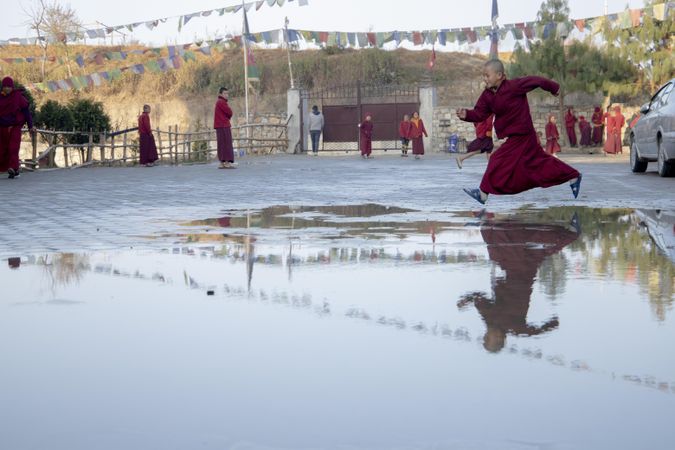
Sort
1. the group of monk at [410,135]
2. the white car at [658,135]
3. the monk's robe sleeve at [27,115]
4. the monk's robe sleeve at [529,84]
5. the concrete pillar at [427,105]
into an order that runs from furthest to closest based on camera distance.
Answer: the concrete pillar at [427,105], the group of monk at [410,135], the monk's robe sleeve at [27,115], the white car at [658,135], the monk's robe sleeve at [529,84]

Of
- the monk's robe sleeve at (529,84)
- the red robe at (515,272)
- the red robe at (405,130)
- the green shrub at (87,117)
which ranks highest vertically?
the monk's robe sleeve at (529,84)

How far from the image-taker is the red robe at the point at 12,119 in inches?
818

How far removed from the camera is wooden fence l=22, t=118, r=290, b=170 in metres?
27.5

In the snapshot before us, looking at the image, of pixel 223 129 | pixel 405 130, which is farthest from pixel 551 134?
pixel 223 129

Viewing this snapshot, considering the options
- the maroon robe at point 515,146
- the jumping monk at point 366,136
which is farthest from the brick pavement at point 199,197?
the jumping monk at point 366,136

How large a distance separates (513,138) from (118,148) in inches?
1027

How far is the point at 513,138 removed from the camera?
1172 cm

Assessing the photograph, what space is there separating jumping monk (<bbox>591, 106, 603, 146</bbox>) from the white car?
21426mm

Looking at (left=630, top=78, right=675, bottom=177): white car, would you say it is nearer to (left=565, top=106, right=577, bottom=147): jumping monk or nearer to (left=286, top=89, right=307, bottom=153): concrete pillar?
(left=565, top=106, right=577, bottom=147): jumping monk

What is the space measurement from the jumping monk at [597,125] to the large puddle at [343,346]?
113ft

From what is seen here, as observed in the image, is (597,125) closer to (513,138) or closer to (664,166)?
(664,166)

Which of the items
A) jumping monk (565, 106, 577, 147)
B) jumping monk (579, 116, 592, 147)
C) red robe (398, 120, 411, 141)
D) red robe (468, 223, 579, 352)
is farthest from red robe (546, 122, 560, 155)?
red robe (468, 223, 579, 352)

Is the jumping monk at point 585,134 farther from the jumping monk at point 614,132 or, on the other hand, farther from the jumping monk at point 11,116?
the jumping monk at point 11,116

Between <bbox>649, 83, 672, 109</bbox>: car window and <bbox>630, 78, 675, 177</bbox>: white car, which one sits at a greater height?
<bbox>649, 83, 672, 109</bbox>: car window
